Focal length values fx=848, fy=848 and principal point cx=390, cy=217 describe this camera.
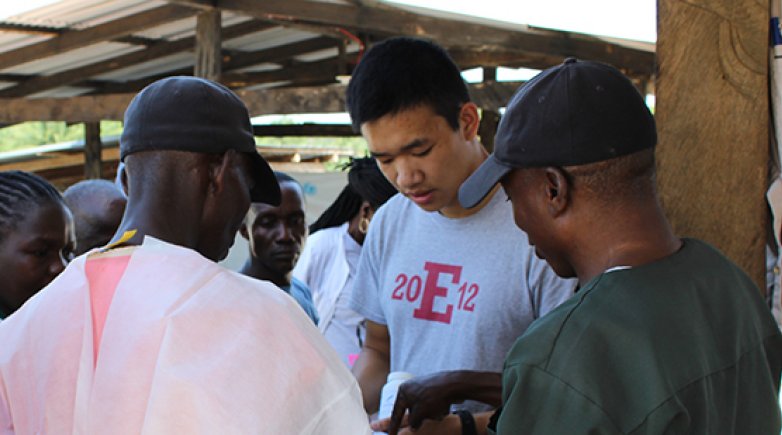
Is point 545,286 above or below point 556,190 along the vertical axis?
below

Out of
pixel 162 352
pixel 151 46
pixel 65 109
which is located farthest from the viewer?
pixel 151 46

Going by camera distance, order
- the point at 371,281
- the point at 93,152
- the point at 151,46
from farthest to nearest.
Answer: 1. the point at 93,152
2. the point at 151,46
3. the point at 371,281

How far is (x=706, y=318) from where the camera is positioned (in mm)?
1424

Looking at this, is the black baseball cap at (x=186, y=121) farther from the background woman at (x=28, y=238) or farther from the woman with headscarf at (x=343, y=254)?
the woman with headscarf at (x=343, y=254)

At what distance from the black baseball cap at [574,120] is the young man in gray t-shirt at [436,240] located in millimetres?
639

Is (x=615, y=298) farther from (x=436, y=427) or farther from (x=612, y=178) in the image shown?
(x=436, y=427)

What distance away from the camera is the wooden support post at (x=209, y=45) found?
7.39 meters

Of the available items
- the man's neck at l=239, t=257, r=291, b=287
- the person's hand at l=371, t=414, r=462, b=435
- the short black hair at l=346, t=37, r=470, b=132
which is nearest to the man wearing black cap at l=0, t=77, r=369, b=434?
the person's hand at l=371, t=414, r=462, b=435

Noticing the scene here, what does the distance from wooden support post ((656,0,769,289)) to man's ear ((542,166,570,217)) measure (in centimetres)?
54

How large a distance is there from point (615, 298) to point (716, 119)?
0.77 meters

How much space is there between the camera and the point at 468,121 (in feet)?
7.93

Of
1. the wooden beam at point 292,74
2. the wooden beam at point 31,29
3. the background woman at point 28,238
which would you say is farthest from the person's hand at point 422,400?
the wooden beam at point 292,74

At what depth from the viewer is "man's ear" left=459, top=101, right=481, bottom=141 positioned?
7.88 ft

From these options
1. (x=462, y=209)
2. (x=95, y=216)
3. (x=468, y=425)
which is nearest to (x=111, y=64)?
(x=95, y=216)
